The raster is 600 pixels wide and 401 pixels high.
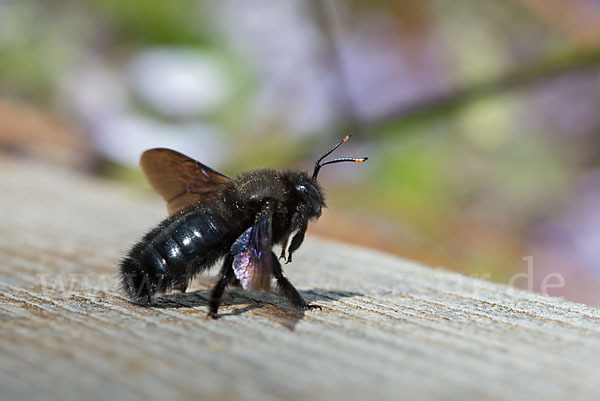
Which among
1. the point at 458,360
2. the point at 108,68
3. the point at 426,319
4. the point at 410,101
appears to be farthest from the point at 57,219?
the point at 108,68

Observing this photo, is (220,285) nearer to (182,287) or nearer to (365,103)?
(182,287)

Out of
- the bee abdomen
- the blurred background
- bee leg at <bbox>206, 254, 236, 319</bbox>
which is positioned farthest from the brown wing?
the blurred background

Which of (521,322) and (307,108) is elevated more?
(307,108)

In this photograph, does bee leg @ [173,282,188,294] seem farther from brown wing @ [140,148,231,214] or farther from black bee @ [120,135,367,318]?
brown wing @ [140,148,231,214]

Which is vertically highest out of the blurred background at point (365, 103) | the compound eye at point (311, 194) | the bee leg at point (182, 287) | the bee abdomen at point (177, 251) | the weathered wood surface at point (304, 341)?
the blurred background at point (365, 103)

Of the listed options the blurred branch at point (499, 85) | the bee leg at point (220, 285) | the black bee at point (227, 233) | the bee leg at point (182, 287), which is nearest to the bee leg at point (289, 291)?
the black bee at point (227, 233)

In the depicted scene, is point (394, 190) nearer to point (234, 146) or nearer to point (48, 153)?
point (234, 146)

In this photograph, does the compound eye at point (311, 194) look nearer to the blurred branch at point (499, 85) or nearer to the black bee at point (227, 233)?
the black bee at point (227, 233)
